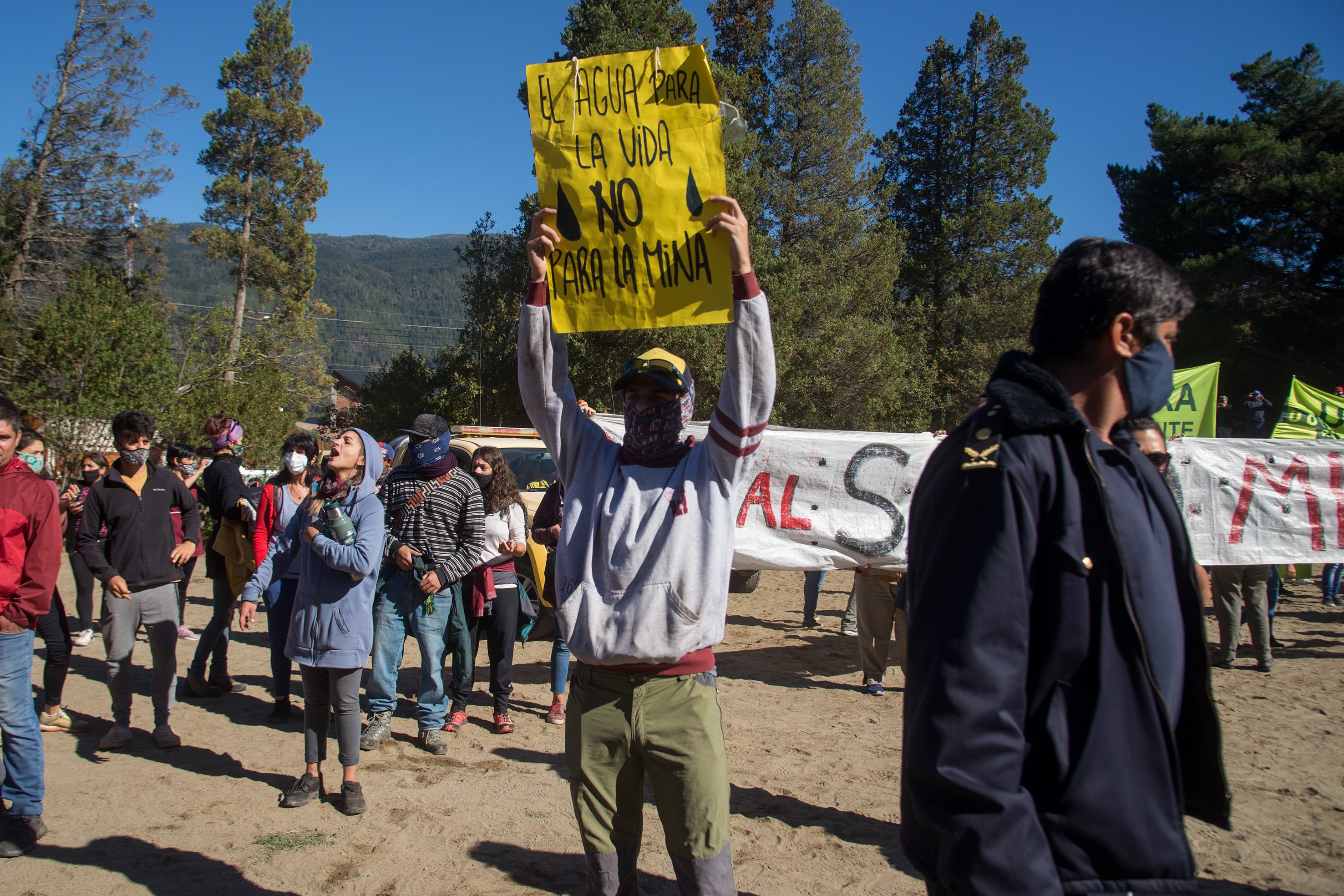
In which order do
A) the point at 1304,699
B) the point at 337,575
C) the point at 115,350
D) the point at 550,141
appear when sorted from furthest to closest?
the point at 115,350, the point at 1304,699, the point at 337,575, the point at 550,141

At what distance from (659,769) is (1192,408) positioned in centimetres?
879

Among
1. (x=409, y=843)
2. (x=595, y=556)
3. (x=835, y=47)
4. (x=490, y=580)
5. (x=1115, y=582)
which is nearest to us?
(x=1115, y=582)

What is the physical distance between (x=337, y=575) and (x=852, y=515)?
4.37m

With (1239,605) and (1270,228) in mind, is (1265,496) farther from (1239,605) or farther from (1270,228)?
(1270,228)

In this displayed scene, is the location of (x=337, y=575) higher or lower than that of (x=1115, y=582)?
lower

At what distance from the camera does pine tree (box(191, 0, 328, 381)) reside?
37.0 meters

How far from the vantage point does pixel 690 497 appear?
8.32 ft

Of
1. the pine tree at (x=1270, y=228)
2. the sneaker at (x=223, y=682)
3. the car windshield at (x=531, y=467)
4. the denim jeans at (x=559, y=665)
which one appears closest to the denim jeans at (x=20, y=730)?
the sneaker at (x=223, y=682)

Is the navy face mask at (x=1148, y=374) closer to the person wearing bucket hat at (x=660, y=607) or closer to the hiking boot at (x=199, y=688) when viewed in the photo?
the person wearing bucket hat at (x=660, y=607)

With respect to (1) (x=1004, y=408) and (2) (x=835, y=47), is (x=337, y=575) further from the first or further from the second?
(2) (x=835, y=47)

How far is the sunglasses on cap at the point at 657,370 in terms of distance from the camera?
2.64 meters

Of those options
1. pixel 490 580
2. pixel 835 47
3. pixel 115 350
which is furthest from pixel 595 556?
pixel 835 47

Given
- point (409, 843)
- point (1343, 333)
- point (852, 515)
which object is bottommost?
point (409, 843)

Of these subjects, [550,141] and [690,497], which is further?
[550,141]
